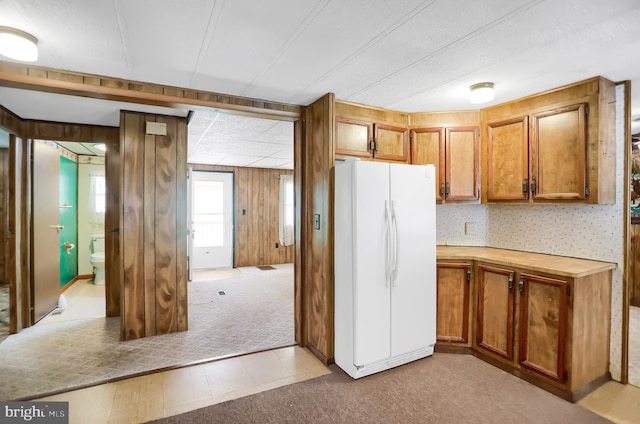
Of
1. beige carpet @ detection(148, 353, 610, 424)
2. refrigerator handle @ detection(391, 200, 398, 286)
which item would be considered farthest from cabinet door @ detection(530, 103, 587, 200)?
beige carpet @ detection(148, 353, 610, 424)

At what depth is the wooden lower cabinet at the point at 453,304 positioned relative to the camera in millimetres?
2943

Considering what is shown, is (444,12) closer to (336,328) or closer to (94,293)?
(336,328)

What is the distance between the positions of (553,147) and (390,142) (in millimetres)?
1321

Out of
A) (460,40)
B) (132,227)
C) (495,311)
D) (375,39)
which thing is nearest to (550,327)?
(495,311)

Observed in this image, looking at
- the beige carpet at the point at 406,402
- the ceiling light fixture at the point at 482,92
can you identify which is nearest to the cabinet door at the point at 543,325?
the beige carpet at the point at 406,402

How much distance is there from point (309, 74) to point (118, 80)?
4.68ft

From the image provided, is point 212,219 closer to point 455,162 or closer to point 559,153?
point 455,162

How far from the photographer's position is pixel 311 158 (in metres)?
3.09

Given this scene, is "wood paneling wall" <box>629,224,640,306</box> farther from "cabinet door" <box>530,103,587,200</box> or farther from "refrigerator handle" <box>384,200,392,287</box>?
"refrigerator handle" <box>384,200,392,287</box>

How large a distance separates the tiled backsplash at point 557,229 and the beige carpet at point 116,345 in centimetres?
218

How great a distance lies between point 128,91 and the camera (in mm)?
2486

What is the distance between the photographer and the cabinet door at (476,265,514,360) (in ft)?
8.54

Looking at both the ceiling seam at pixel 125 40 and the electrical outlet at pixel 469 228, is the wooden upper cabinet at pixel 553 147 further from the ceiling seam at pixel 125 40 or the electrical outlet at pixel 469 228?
the ceiling seam at pixel 125 40

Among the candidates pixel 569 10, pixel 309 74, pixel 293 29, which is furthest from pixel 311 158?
pixel 569 10
